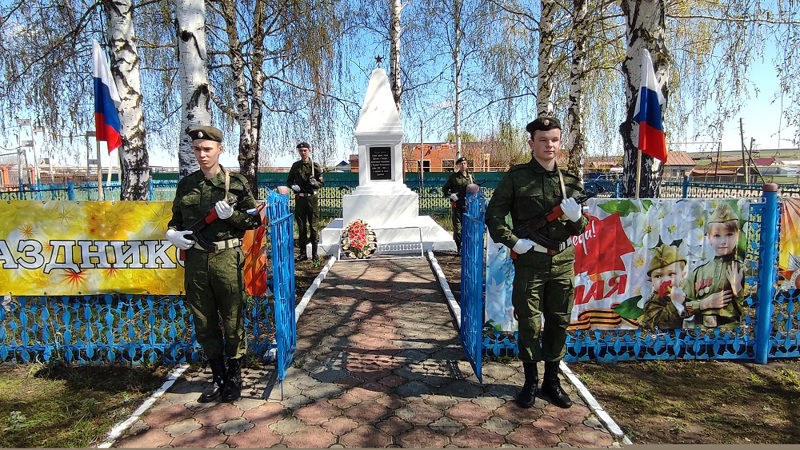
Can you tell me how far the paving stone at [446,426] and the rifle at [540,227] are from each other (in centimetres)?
125

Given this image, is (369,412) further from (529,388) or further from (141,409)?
(141,409)

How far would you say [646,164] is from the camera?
5016 millimetres

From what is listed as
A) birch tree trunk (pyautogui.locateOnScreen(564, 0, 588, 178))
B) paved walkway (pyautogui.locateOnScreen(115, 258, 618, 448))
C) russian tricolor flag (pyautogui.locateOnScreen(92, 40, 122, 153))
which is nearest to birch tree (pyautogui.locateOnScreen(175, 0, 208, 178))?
russian tricolor flag (pyautogui.locateOnScreen(92, 40, 122, 153))

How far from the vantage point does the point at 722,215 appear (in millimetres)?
4035

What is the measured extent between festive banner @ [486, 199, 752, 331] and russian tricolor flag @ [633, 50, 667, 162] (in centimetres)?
62

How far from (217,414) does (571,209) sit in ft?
9.51

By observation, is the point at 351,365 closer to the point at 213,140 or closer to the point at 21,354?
the point at 213,140

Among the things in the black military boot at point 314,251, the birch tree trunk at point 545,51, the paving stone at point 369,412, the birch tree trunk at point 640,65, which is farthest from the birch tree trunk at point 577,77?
the paving stone at point 369,412

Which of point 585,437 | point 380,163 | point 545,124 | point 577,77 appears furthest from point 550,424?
point 577,77

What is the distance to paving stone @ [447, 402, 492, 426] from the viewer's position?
10.2ft

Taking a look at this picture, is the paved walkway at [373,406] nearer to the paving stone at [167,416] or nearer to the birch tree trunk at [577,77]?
the paving stone at [167,416]

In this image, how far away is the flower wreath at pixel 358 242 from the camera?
8.34m

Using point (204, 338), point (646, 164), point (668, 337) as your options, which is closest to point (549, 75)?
point (646, 164)

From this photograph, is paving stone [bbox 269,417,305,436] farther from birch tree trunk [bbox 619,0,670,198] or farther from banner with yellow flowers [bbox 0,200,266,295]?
birch tree trunk [bbox 619,0,670,198]
